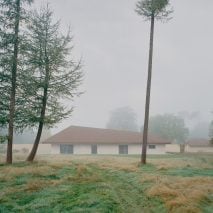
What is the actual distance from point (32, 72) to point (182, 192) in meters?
15.7

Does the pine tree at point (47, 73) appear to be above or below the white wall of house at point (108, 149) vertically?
above

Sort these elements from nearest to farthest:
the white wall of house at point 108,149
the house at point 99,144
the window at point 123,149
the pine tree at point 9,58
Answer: the pine tree at point 9,58, the house at point 99,144, the white wall of house at point 108,149, the window at point 123,149

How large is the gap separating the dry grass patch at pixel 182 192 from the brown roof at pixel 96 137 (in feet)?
100

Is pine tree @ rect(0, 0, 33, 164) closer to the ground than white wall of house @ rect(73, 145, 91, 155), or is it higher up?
higher up

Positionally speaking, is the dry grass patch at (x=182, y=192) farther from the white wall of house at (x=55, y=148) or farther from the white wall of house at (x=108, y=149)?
the white wall of house at (x=55, y=148)

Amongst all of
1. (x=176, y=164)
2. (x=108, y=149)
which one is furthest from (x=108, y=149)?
(x=176, y=164)

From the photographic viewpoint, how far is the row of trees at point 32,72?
2156 centimetres

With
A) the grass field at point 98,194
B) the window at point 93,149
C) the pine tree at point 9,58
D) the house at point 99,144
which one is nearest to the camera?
the grass field at point 98,194

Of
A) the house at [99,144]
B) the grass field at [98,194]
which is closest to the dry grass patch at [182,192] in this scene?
the grass field at [98,194]

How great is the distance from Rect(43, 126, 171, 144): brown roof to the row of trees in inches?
860

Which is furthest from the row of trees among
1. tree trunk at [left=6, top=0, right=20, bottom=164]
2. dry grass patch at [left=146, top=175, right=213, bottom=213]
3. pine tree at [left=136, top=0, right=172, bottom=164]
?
dry grass patch at [left=146, top=175, right=213, bottom=213]

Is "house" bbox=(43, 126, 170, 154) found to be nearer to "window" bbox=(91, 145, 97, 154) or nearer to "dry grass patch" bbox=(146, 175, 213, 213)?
"window" bbox=(91, 145, 97, 154)

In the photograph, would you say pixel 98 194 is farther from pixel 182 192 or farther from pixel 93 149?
pixel 93 149

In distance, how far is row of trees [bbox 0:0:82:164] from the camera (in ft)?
70.7
